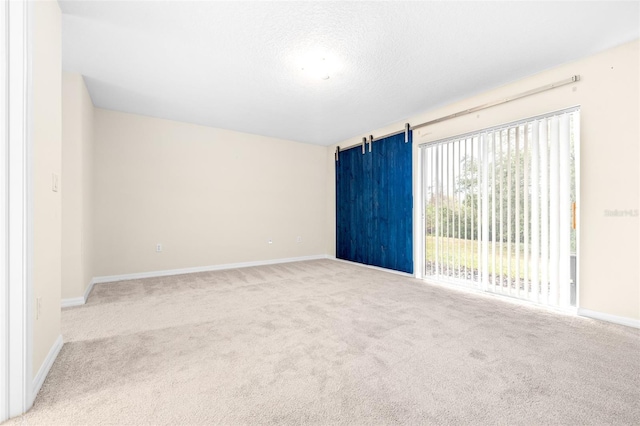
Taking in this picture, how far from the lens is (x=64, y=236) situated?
3227 millimetres

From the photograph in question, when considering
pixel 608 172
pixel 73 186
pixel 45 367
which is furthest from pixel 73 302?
pixel 608 172

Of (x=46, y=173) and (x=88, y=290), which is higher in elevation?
(x=46, y=173)

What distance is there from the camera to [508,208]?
3.46 m

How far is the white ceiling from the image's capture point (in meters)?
2.23

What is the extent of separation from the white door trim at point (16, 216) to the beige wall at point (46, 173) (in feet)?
0.57

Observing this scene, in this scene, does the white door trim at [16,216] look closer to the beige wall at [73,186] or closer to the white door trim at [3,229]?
the white door trim at [3,229]

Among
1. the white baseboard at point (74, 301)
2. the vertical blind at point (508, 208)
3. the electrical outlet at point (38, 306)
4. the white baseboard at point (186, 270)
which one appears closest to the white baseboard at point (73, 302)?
the white baseboard at point (74, 301)

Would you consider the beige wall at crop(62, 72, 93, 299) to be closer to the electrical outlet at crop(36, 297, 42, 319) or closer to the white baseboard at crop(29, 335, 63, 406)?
the white baseboard at crop(29, 335, 63, 406)

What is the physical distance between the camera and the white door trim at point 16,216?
1411 mm

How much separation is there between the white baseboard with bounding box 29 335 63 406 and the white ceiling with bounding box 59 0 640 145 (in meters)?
2.58

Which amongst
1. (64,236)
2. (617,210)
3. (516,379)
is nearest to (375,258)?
(617,210)

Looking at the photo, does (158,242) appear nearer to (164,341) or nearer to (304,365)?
(164,341)

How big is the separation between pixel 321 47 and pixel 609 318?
3.81m

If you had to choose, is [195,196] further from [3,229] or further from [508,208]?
[508,208]
